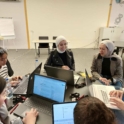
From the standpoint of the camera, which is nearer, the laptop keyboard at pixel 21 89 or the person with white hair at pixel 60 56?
the laptop keyboard at pixel 21 89

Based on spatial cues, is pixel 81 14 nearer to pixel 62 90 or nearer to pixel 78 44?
pixel 78 44

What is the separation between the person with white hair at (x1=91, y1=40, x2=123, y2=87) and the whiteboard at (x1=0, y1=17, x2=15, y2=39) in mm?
4269

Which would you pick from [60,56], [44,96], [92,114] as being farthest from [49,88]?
[60,56]

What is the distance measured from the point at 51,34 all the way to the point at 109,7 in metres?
3.08

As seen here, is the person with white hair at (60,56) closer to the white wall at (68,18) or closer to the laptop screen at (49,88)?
the laptop screen at (49,88)

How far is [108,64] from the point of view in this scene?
1920mm

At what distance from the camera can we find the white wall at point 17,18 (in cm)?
506

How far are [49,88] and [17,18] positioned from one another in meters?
5.12

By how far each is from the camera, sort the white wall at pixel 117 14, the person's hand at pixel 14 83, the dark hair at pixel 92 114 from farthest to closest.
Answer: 1. the white wall at pixel 117 14
2. the person's hand at pixel 14 83
3. the dark hair at pixel 92 114

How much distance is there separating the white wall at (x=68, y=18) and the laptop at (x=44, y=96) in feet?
16.0

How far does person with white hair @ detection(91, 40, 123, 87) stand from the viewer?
1.85 meters

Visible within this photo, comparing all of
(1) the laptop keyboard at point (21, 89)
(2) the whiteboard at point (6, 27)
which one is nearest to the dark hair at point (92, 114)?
(1) the laptop keyboard at point (21, 89)

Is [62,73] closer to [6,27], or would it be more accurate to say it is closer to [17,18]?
[6,27]

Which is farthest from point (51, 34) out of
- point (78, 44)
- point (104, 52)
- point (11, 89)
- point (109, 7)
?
point (11, 89)
